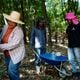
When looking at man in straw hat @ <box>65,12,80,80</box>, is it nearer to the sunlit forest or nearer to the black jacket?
the black jacket

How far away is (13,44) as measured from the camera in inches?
290

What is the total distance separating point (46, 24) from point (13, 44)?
908 centimetres

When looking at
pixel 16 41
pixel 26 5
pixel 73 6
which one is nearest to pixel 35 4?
pixel 26 5

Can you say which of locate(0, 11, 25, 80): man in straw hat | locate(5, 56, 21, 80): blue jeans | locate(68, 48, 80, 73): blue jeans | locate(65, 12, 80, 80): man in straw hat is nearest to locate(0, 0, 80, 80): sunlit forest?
locate(68, 48, 80, 73): blue jeans

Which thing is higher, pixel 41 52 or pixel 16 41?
pixel 16 41

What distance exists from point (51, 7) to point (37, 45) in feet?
61.9

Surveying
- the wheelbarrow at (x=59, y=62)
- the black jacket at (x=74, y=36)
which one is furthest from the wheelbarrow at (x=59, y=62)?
the black jacket at (x=74, y=36)

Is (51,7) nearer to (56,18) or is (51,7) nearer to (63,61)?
(56,18)

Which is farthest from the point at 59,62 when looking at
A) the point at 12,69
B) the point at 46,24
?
the point at 46,24

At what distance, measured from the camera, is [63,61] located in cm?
943

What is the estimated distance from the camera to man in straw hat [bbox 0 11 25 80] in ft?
24.2

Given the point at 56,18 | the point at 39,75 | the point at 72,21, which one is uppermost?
the point at 72,21

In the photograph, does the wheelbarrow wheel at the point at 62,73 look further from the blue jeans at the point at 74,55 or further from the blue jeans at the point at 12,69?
the blue jeans at the point at 12,69

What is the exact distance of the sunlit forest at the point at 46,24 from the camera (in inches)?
410
